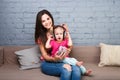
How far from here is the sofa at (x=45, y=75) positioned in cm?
269

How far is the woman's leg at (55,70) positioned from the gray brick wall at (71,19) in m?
0.81

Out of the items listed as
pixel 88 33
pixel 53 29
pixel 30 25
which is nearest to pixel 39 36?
pixel 53 29

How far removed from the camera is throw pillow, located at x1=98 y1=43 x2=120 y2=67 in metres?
3.06

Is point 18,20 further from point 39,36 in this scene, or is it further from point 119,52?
point 119,52

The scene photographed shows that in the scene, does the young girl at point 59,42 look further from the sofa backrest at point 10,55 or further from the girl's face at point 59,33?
the sofa backrest at point 10,55

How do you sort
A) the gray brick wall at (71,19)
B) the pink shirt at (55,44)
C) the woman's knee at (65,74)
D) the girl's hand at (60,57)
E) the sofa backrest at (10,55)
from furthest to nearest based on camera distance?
the gray brick wall at (71,19) → the sofa backrest at (10,55) → the pink shirt at (55,44) → the girl's hand at (60,57) → the woman's knee at (65,74)

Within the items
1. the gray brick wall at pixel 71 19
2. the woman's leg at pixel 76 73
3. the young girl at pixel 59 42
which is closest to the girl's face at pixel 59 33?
the young girl at pixel 59 42

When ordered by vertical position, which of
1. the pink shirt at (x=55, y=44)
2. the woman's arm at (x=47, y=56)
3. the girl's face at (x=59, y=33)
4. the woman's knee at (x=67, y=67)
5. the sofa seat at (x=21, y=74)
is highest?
the girl's face at (x=59, y=33)

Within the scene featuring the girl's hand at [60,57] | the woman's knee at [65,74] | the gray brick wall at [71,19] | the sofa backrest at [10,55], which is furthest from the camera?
the gray brick wall at [71,19]

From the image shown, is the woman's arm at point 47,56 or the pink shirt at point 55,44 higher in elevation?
the pink shirt at point 55,44

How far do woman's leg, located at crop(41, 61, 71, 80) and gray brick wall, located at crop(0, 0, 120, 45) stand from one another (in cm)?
81

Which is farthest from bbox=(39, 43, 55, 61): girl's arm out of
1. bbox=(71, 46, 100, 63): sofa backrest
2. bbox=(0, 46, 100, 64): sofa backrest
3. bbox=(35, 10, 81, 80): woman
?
bbox=(71, 46, 100, 63): sofa backrest

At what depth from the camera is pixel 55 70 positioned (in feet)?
8.88

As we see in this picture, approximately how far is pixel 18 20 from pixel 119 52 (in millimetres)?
1497
